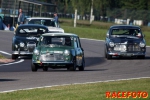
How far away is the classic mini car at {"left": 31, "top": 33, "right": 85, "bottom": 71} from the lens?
2016 centimetres

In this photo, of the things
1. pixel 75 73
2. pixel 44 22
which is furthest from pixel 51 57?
pixel 44 22

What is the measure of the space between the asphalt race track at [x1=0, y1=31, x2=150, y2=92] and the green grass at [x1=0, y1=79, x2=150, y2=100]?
1089mm

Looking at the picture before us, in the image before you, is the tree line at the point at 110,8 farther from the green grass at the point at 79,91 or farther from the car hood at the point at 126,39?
the green grass at the point at 79,91

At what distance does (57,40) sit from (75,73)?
7.07 ft

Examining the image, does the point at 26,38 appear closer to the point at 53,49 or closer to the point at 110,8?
the point at 53,49

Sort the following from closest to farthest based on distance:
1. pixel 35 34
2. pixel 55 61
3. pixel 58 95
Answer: pixel 58 95, pixel 55 61, pixel 35 34

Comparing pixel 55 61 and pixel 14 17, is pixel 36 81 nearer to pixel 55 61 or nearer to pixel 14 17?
pixel 55 61

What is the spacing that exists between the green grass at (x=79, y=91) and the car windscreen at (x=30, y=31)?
11.3 m

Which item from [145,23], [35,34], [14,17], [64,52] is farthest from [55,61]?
[145,23]

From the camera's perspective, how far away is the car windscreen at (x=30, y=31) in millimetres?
26734

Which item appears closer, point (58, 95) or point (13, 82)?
point (58, 95)

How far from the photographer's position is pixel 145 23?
2785 inches

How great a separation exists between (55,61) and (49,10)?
43965mm

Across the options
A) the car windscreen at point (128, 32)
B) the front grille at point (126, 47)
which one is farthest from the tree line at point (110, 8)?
the front grille at point (126, 47)
